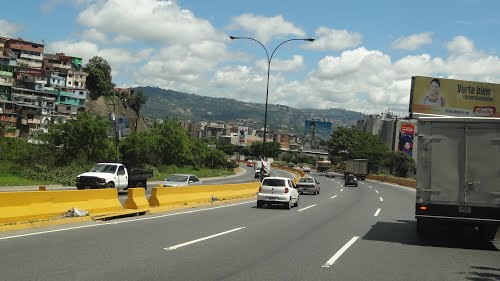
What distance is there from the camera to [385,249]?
41.3ft

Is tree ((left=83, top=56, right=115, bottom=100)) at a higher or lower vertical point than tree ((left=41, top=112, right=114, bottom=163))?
higher

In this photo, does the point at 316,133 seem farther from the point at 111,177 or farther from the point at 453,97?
the point at 111,177

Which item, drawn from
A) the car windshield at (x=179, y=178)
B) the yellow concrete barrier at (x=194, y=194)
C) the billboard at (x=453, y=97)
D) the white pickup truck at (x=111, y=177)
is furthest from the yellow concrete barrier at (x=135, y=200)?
the billboard at (x=453, y=97)

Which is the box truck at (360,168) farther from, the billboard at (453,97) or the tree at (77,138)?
the tree at (77,138)

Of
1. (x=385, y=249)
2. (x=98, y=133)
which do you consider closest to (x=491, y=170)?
(x=385, y=249)

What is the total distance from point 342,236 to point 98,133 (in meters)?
43.8

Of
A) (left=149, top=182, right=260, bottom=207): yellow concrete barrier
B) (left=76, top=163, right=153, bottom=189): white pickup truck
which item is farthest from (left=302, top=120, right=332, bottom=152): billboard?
(left=149, top=182, right=260, bottom=207): yellow concrete barrier

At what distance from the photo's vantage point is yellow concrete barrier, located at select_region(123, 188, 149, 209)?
1855cm

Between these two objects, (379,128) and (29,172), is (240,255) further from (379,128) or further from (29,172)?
(379,128)

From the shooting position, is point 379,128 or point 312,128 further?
point 379,128

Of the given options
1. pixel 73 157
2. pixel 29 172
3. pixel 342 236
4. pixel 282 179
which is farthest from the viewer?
pixel 73 157

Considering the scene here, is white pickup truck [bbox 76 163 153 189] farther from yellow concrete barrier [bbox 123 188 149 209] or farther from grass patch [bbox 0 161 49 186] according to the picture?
grass patch [bbox 0 161 49 186]

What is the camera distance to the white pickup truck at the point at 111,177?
91.0ft

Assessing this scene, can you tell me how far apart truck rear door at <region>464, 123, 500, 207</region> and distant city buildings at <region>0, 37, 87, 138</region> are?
A: 98091 millimetres
